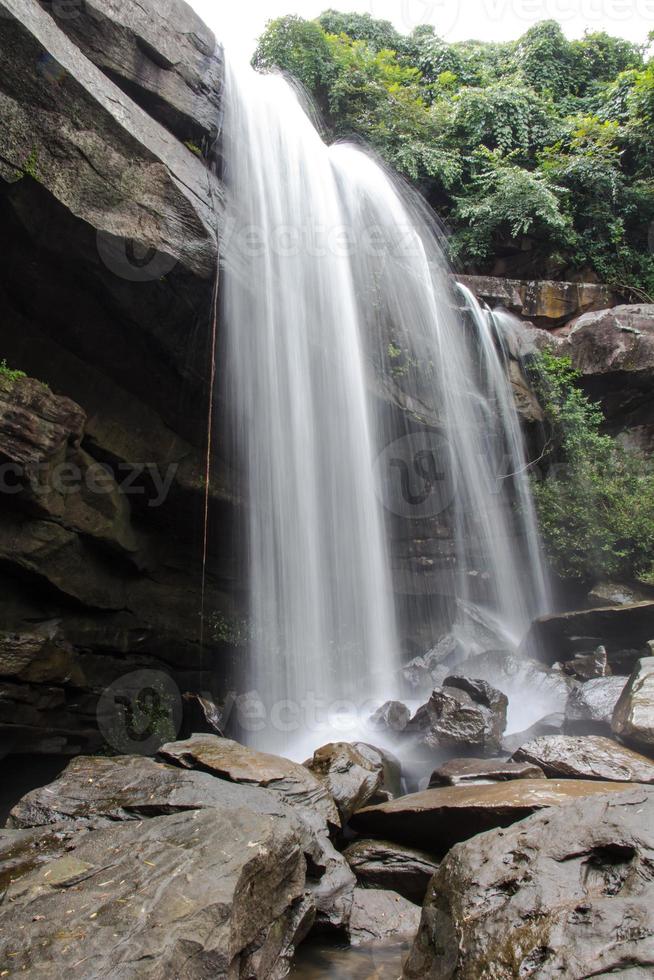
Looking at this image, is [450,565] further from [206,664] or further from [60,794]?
[60,794]

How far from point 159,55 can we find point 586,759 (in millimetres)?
11734

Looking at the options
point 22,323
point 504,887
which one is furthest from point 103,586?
point 504,887

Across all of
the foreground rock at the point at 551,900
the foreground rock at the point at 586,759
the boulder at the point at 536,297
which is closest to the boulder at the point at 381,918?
the foreground rock at the point at 551,900

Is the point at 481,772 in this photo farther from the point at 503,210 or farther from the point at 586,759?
the point at 503,210

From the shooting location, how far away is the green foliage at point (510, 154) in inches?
618

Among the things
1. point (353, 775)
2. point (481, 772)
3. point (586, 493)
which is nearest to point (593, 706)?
point (481, 772)

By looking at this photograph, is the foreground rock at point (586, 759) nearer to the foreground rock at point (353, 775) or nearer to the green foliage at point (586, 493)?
the foreground rock at point (353, 775)

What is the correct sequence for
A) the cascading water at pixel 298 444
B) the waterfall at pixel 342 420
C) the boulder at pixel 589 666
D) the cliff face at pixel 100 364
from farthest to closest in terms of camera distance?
the waterfall at pixel 342 420 → the cascading water at pixel 298 444 → the boulder at pixel 589 666 → the cliff face at pixel 100 364

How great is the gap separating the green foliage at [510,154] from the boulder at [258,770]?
14.4 metres

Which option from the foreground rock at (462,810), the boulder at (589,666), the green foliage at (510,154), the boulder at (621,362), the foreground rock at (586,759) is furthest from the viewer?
the green foliage at (510,154)

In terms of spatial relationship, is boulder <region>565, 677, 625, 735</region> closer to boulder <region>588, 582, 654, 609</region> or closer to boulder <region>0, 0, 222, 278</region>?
boulder <region>588, 582, 654, 609</region>

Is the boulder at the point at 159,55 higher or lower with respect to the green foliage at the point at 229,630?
higher

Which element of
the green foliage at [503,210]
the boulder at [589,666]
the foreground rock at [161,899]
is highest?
the green foliage at [503,210]

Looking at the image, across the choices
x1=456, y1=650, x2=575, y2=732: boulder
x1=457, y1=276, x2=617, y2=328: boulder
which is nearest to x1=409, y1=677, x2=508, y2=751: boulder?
x1=456, y1=650, x2=575, y2=732: boulder
